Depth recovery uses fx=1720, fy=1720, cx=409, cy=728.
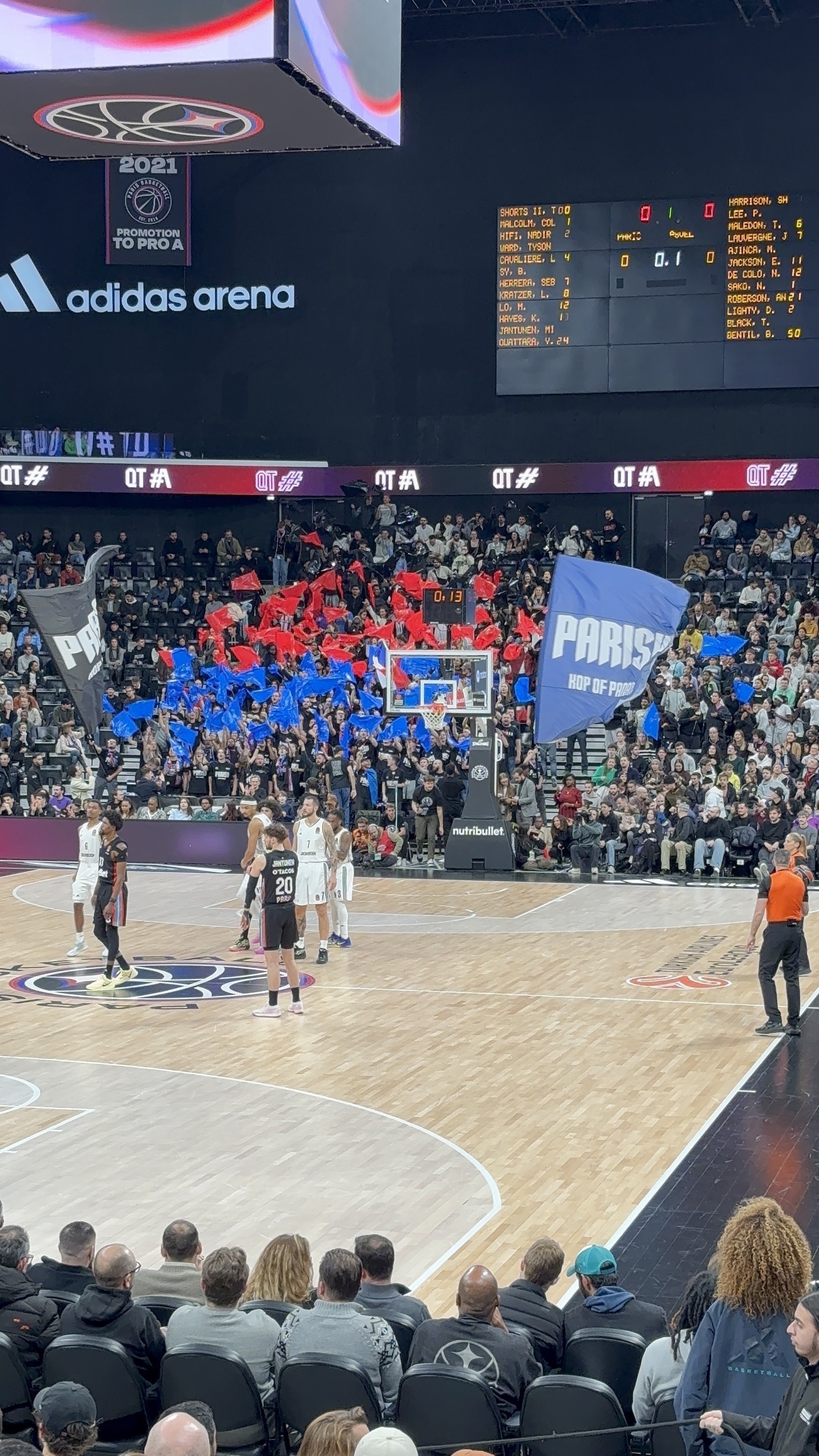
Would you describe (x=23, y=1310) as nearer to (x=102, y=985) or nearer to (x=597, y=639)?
(x=102, y=985)

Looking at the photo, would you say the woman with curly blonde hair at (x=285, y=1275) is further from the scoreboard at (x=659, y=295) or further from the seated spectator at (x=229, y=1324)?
the scoreboard at (x=659, y=295)

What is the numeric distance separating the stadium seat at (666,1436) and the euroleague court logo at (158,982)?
1098 centimetres

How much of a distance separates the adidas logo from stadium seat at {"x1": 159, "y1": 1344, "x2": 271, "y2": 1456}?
35.0 meters

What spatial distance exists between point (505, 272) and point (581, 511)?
5.66 m

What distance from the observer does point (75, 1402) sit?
470 cm

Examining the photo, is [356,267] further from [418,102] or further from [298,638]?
[298,638]

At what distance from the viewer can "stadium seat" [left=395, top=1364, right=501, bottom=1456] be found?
589 cm

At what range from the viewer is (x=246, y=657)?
31797 mm

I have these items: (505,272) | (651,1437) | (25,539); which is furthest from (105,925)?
(25,539)

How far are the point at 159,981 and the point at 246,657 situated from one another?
14839 millimetres

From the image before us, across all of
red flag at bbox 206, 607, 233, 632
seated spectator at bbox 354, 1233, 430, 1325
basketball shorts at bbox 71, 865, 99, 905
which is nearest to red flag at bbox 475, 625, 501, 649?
red flag at bbox 206, 607, 233, 632

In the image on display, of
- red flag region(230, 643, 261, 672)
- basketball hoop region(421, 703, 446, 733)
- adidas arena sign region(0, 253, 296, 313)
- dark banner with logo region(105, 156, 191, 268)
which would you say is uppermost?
dark banner with logo region(105, 156, 191, 268)

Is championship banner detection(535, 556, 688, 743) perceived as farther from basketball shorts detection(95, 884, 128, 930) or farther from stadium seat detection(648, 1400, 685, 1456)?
stadium seat detection(648, 1400, 685, 1456)

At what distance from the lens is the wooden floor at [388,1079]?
10.2 metres
